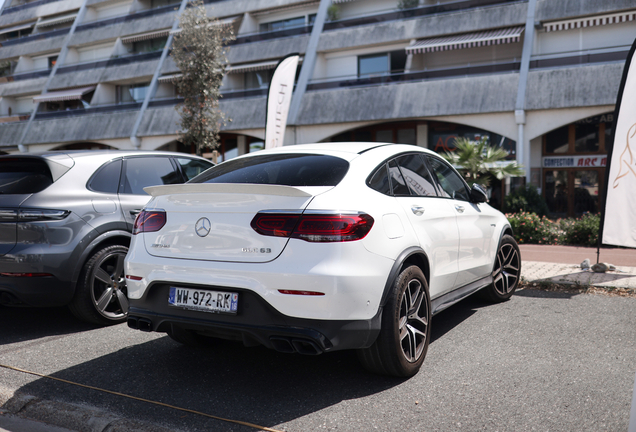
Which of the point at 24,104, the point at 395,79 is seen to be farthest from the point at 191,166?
the point at 24,104

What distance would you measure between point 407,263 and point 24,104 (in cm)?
4038

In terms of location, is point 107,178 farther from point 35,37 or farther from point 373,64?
point 35,37

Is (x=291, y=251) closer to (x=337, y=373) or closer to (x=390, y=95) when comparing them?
(x=337, y=373)

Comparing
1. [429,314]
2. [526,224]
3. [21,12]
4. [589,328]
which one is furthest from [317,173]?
[21,12]

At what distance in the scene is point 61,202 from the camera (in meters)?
4.75

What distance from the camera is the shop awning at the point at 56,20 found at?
3631 centimetres

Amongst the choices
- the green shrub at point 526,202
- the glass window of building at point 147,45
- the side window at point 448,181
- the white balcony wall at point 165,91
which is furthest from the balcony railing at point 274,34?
the side window at point 448,181

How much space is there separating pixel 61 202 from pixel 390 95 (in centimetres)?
1857

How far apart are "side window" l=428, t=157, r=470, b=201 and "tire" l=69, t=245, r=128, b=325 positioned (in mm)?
2921

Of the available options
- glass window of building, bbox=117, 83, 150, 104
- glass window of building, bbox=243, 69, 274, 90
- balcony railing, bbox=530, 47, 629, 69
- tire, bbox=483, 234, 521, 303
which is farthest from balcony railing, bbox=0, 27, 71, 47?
tire, bbox=483, 234, 521, 303

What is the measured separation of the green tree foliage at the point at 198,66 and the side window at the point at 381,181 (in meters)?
15.8

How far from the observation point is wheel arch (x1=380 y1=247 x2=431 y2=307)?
3.37m

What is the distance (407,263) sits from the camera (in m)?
3.74

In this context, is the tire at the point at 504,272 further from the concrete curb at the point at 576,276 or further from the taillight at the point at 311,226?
the taillight at the point at 311,226
